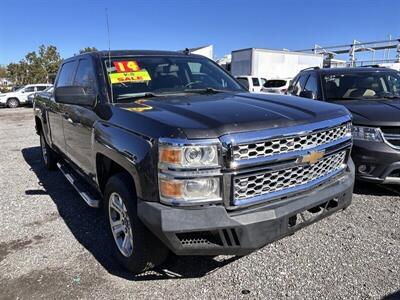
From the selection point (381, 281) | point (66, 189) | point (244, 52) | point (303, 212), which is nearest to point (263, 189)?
point (303, 212)

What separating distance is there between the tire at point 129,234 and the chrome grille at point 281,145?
915 millimetres

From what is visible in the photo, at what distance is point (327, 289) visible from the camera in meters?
2.84

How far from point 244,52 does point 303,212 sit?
75.4 feet

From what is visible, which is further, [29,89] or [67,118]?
[29,89]

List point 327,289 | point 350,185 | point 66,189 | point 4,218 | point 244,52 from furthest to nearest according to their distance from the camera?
point 244,52, point 66,189, point 4,218, point 350,185, point 327,289

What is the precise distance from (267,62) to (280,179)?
22.9m

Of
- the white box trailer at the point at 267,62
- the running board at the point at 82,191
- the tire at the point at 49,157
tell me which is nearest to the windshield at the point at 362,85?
the running board at the point at 82,191

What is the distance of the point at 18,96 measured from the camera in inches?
1043

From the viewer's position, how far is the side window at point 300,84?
6806 millimetres

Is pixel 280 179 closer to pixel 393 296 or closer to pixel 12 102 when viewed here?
pixel 393 296

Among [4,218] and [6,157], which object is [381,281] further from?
[6,157]

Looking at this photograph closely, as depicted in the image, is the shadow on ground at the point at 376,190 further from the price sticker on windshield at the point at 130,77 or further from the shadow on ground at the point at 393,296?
the price sticker on windshield at the point at 130,77

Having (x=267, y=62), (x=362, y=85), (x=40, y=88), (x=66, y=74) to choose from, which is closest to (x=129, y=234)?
(x=66, y=74)

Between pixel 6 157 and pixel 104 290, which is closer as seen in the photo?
pixel 104 290
